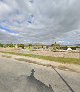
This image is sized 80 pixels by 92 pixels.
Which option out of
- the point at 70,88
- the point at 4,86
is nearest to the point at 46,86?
the point at 70,88

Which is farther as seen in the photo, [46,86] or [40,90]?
[46,86]

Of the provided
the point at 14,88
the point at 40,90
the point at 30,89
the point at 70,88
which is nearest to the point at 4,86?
the point at 14,88

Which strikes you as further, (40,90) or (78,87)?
(78,87)

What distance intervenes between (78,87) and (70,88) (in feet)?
1.63

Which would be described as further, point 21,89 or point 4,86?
point 4,86

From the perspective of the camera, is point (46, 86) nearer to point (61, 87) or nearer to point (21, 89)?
point (61, 87)

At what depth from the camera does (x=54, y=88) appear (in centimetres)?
761

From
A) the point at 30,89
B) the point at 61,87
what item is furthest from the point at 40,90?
the point at 61,87

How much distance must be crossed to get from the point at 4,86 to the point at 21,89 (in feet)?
3.59

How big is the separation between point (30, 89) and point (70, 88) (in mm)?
2049

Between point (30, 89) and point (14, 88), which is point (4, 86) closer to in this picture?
point (14, 88)

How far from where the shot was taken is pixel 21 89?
7.38 m

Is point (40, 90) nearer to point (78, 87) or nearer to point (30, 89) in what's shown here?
point (30, 89)

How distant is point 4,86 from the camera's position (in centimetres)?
790
